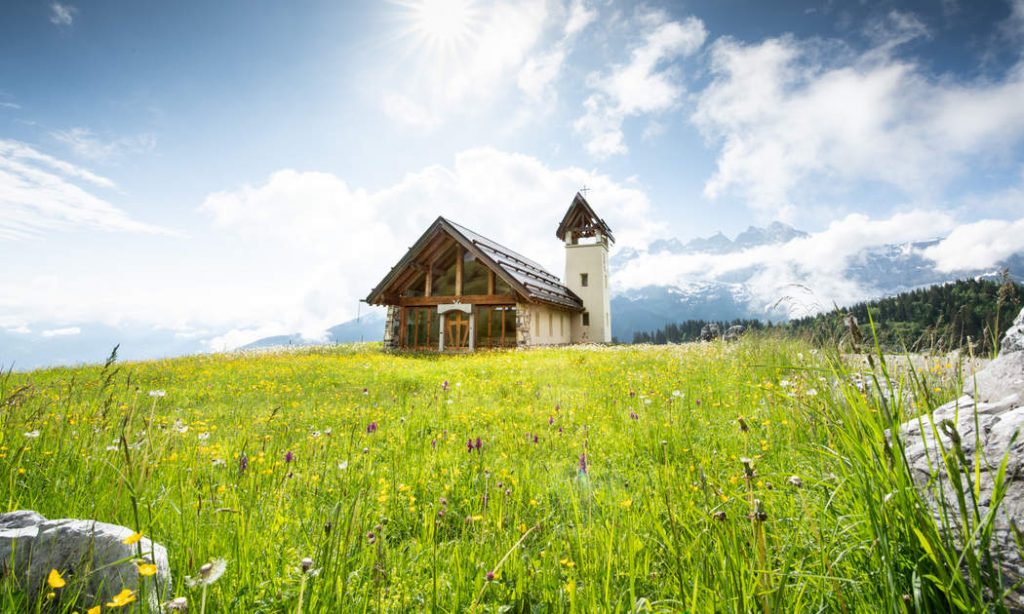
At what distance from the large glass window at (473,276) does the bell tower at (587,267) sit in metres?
9.67

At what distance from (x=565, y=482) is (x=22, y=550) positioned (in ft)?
10.8

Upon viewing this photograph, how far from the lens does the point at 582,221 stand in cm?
3681

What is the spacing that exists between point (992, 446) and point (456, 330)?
24693 mm

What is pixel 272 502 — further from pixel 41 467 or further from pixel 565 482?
pixel 565 482

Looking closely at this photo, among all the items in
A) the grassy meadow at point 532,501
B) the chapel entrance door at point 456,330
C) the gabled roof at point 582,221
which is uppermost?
the gabled roof at point 582,221

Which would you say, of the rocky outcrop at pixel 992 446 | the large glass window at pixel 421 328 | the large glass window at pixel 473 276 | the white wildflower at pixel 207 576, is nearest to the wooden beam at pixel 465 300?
the large glass window at pixel 421 328

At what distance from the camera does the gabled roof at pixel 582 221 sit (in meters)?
36.1

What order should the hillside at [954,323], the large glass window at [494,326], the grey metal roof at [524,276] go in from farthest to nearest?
the large glass window at [494,326], the grey metal roof at [524,276], the hillside at [954,323]

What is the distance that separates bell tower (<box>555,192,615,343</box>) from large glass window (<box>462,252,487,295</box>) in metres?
9.67

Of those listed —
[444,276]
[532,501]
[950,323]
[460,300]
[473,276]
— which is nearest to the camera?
[532,501]

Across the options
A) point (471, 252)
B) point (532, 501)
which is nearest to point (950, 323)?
point (532, 501)

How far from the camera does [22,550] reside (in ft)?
6.27

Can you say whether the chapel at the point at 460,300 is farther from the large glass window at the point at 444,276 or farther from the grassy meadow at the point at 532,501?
the grassy meadow at the point at 532,501

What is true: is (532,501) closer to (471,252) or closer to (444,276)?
(471,252)
